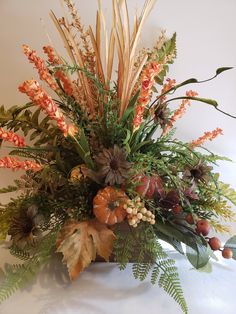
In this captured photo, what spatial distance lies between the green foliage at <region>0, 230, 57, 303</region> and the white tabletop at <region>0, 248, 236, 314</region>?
6 cm

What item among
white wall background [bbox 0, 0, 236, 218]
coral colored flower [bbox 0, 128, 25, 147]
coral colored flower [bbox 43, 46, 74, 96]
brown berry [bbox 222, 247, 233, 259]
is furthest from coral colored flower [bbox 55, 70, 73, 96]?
brown berry [bbox 222, 247, 233, 259]

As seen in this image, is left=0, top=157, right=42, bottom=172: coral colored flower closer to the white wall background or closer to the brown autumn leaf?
the brown autumn leaf

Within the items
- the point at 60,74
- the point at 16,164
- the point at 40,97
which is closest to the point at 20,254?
the point at 16,164

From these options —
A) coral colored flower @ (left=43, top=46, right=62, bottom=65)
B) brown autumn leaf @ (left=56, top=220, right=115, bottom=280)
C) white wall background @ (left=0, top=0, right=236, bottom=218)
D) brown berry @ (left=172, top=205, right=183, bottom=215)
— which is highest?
white wall background @ (left=0, top=0, right=236, bottom=218)

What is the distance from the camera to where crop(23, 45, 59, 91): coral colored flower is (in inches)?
30.0

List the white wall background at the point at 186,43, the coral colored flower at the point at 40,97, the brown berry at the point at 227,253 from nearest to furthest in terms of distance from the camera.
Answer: the coral colored flower at the point at 40,97 < the brown berry at the point at 227,253 < the white wall background at the point at 186,43

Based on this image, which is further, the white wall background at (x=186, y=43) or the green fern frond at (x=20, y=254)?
the white wall background at (x=186, y=43)

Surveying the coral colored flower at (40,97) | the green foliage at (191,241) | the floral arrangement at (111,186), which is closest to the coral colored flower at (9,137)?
the floral arrangement at (111,186)

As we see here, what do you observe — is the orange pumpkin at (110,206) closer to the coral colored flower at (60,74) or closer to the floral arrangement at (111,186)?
the floral arrangement at (111,186)

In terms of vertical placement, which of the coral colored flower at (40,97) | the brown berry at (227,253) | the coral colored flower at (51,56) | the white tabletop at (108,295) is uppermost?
the coral colored flower at (51,56)

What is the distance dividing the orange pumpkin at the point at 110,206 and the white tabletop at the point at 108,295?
16 cm

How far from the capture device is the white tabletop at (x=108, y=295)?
2.35 ft

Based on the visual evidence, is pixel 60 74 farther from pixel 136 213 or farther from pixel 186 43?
pixel 186 43

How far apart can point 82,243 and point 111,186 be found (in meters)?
0.14
